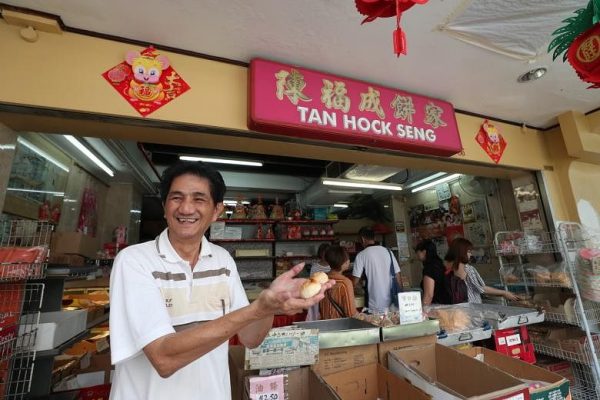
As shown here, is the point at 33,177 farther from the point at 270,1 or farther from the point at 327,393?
the point at 327,393

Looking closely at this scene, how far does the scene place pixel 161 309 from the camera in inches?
38.3

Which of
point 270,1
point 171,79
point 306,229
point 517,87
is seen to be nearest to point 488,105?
point 517,87

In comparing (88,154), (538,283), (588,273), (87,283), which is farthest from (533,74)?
(87,283)

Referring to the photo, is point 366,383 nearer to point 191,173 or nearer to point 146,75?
point 191,173

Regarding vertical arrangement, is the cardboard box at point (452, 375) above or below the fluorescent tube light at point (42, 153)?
below

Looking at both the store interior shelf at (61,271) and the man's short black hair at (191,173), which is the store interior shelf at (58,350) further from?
the man's short black hair at (191,173)

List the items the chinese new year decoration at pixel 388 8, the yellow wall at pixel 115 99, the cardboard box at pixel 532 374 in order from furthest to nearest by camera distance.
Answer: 1. the yellow wall at pixel 115 99
2. the cardboard box at pixel 532 374
3. the chinese new year decoration at pixel 388 8

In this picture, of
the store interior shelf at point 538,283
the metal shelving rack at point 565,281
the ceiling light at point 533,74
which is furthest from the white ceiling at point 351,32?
the store interior shelf at point 538,283

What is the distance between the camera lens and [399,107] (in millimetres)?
2711

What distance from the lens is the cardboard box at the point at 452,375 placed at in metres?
1.23

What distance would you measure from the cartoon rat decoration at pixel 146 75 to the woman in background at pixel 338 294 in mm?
2257

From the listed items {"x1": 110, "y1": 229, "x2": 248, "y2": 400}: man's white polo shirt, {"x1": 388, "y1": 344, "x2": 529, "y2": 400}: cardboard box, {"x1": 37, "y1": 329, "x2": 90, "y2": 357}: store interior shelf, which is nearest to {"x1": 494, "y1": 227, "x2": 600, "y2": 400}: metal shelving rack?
{"x1": 388, "y1": 344, "x2": 529, "y2": 400}: cardboard box

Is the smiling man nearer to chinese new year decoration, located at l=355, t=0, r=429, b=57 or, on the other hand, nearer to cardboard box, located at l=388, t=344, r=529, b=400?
cardboard box, located at l=388, t=344, r=529, b=400

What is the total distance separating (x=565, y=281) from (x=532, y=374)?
6.53 feet
